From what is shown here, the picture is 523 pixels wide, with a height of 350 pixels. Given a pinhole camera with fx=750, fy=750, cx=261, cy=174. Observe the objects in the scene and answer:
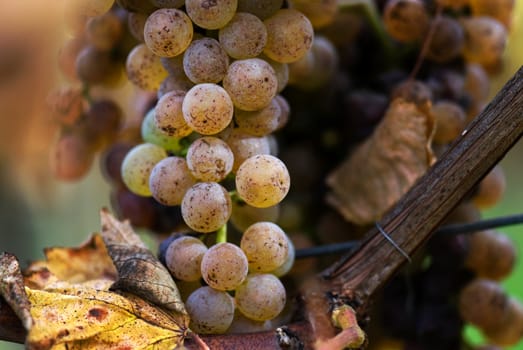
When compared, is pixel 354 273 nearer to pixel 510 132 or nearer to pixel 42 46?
pixel 510 132

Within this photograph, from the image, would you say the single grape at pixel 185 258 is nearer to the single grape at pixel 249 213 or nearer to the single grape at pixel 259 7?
the single grape at pixel 249 213

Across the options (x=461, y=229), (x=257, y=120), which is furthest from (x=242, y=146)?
(x=461, y=229)

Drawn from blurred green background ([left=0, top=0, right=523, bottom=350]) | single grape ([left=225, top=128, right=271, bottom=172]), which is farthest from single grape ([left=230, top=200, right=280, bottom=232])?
blurred green background ([left=0, top=0, right=523, bottom=350])

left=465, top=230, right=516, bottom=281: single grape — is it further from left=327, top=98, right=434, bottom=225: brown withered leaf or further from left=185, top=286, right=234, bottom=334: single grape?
left=185, top=286, right=234, bottom=334: single grape

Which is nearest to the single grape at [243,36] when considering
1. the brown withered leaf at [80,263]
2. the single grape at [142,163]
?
the single grape at [142,163]

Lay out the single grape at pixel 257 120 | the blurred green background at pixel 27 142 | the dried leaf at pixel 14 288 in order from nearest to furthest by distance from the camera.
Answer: the dried leaf at pixel 14 288 → the single grape at pixel 257 120 → the blurred green background at pixel 27 142

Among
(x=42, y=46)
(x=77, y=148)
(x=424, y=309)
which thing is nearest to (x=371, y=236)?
(x=424, y=309)
